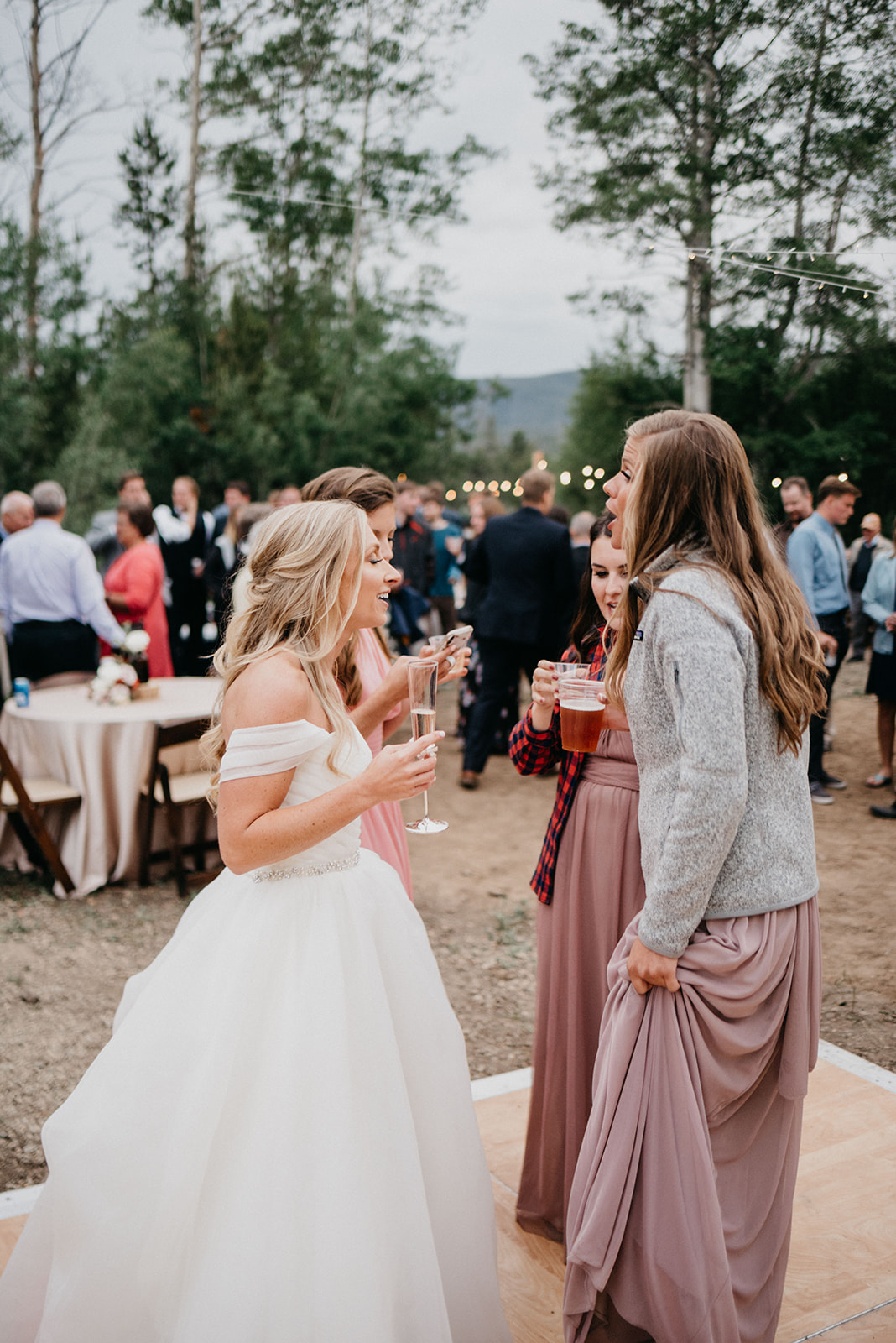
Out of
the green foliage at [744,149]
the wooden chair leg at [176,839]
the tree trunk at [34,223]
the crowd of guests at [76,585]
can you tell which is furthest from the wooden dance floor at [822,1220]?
the tree trunk at [34,223]

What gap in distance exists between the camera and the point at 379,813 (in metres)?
2.36

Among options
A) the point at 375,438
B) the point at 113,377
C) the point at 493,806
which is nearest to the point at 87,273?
the point at 113,377

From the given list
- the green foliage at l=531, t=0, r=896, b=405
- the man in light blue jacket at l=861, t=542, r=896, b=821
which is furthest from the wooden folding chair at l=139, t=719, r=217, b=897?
the man in light blue jacket at l=861, t=542, r=896, b=821

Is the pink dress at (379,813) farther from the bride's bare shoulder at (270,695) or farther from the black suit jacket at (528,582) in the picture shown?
the black suit jacket at (528,582)

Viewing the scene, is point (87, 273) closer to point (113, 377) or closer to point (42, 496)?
point (113, 377)

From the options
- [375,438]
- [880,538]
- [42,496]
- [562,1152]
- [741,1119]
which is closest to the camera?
[741,1119]

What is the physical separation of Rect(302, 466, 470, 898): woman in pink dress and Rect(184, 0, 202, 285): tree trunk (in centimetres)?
1071

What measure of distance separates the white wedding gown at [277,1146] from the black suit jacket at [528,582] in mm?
4420

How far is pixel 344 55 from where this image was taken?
1123 cm

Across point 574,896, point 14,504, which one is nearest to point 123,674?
point 14,504

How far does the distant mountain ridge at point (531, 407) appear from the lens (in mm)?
16844

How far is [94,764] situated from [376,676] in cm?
262

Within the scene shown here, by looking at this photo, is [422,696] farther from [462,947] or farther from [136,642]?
[136,642]

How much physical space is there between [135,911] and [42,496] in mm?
2414
